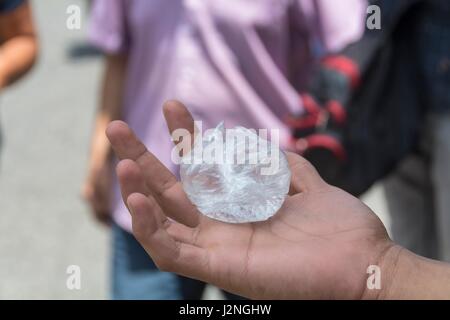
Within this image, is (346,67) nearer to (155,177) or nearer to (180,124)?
(180,124)

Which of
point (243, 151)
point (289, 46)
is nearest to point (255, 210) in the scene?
point (243, 151)

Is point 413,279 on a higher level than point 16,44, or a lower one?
lower

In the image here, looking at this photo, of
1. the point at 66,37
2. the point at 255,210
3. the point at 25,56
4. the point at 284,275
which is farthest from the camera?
the point at 66,37

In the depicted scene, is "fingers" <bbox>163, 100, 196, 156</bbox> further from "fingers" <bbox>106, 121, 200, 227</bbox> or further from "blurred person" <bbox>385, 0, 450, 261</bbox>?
"blurred person" <bbox>385, 0, 450, 261</bbox>

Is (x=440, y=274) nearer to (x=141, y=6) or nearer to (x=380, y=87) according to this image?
(x=380, y=87)

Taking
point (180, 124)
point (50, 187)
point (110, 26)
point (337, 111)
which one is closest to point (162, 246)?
point (180, 124)

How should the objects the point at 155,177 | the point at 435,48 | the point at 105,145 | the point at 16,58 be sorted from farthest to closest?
1. the point at 16,58
2. the point at 105,145
3. the point at 435,48
4. the point at 155,177
